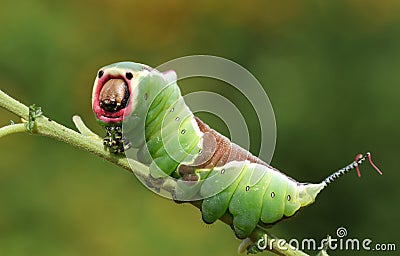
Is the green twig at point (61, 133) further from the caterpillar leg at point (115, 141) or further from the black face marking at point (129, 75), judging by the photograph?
the black face marking at point (129, 75)

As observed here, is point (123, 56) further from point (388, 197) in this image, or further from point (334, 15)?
point (388, 197)

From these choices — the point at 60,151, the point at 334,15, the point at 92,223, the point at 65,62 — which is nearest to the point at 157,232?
the point at 92,223

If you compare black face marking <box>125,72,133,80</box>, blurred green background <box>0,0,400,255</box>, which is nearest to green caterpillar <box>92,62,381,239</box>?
black face marking <box>125,72,133,80</box>

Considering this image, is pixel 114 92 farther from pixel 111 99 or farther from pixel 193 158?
pixel 193 158

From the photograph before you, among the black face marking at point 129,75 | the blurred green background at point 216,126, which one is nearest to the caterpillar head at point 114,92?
the black face marking at point 129,75

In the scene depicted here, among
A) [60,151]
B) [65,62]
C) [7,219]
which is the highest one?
[65,62]

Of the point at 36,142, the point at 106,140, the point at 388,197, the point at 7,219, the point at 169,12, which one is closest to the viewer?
the point at 106,140

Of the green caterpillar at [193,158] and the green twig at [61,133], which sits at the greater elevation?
the green caterpillar at [193,158]
